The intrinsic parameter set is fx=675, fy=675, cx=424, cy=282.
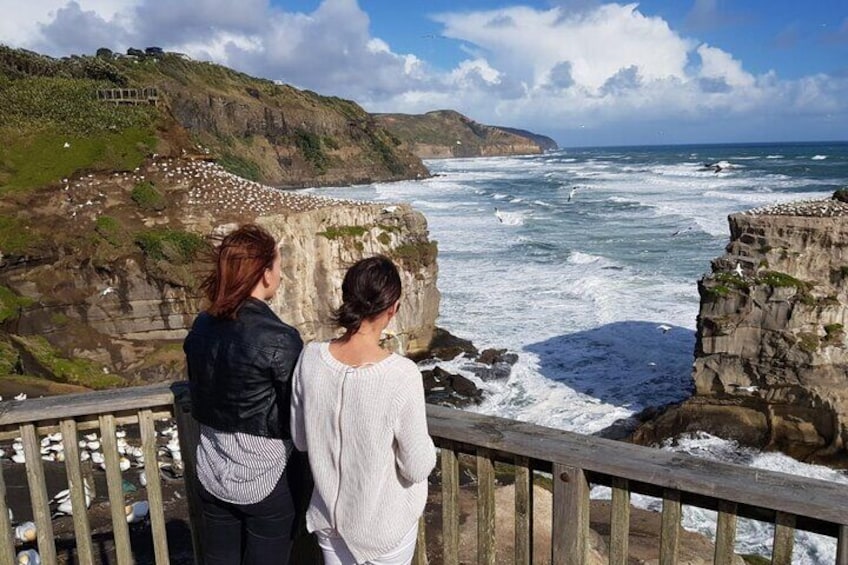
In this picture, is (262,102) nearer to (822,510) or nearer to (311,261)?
(311,261)

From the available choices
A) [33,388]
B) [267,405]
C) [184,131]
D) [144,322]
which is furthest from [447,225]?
[267,405]

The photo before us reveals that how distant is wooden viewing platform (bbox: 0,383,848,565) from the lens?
2326 millimetres

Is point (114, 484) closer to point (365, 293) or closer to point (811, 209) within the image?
point (365, 293)

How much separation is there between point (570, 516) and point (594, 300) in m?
22.5

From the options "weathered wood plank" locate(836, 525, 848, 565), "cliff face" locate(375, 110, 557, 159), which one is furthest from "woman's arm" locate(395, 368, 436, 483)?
"cliff face" locate(375, 110, 557, 159)

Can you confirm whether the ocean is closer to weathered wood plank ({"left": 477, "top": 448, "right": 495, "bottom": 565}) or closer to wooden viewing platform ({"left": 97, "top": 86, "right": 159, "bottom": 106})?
weathered wood plank ({"left": 477, "top": 448, "right": 495, "bottom": 565})

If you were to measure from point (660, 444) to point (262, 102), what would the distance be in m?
78.4

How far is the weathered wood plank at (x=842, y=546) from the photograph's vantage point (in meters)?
2.20

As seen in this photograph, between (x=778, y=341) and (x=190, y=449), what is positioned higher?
(x=190, y=449)

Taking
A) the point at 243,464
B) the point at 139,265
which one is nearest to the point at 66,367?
the point at 139,265

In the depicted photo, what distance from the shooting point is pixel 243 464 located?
266 cm

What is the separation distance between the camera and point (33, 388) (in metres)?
11.2

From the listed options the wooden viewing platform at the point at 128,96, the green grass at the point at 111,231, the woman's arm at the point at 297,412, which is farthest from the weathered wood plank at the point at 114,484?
the wooden viewing platform at the point at 128,96

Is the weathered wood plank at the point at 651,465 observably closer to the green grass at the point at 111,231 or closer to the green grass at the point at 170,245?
the green grass at the point at 170,245
